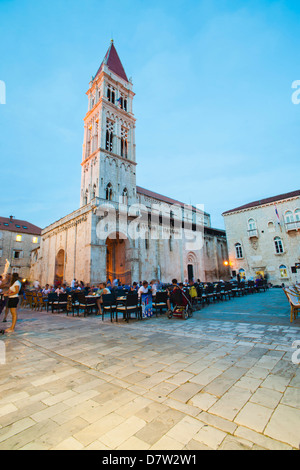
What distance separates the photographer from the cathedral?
55.6ft

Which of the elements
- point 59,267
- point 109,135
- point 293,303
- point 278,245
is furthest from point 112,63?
point 293,303

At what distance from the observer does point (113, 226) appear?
1750 centimetres

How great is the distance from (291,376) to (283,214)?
26.6 m

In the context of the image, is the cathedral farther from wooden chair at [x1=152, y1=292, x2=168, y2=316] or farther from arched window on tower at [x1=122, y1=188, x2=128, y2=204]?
wooden chair at [x1=152, y1=292, x2=168, y2=316]

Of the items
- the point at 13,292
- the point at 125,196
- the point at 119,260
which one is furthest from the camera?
the point at 125,196

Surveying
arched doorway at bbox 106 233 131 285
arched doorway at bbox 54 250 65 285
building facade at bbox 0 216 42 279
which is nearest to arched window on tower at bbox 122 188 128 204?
arched doorway at bbox 106 233 131 285

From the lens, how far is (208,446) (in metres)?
1.61

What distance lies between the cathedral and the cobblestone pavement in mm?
11983

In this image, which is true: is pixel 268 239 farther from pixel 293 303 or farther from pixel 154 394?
pixel 154 394

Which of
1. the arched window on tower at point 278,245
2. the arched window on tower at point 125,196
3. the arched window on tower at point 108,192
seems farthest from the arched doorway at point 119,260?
the arched window on tower at point 278,245

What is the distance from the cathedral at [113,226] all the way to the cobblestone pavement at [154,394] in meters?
12.0

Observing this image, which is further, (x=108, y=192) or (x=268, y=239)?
(x=268, y=239)

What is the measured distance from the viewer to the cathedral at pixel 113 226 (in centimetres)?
1695

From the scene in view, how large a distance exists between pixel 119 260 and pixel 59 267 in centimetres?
650
